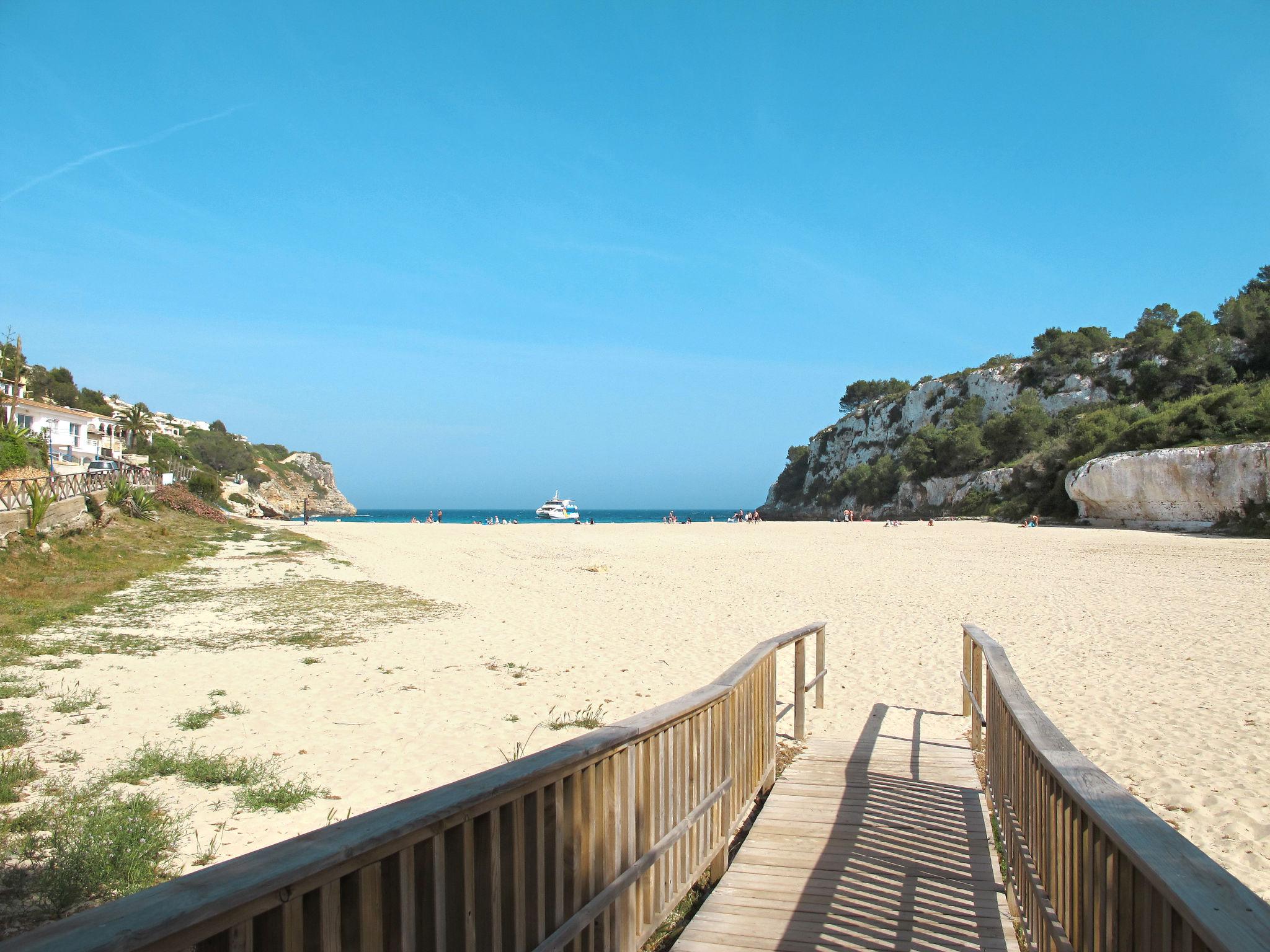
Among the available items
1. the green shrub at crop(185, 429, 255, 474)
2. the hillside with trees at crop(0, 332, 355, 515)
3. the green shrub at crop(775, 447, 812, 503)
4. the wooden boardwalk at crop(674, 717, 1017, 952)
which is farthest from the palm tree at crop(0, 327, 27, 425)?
the green shrub at crop(775, 447, 812, 503)

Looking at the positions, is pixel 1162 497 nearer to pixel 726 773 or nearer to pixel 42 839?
pixel 726 773

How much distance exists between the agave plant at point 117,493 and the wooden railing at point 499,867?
92.4 ft

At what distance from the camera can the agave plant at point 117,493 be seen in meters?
26.0

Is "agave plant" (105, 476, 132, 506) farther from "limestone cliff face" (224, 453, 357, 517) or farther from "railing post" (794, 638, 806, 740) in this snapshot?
"limestone cliff face" (224, 453, 357, 517)

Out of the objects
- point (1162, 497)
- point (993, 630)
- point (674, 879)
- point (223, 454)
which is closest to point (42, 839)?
point (674, 879)

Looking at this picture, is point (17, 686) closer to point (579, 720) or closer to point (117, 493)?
point (579, 720)

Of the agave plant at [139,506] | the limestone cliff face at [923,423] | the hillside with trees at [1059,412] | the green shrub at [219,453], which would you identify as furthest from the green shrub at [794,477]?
the agave plant at [139,506]

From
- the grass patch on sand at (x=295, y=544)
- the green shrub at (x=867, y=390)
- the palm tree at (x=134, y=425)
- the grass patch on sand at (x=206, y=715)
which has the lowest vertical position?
the grass patch on sand at (x=206, y=715)

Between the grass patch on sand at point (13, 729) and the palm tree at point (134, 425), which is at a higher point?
the palm tree at point (134, 425)

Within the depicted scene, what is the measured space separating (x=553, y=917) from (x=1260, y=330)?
6809cm

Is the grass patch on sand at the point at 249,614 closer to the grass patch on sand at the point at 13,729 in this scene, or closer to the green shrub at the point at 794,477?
the grass patch on sand at the point at 13,729

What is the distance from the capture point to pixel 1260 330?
53562 millimetres

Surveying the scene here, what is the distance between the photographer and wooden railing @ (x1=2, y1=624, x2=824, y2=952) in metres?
1.38

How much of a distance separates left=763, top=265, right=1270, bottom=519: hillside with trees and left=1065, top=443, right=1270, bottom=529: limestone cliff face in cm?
195
